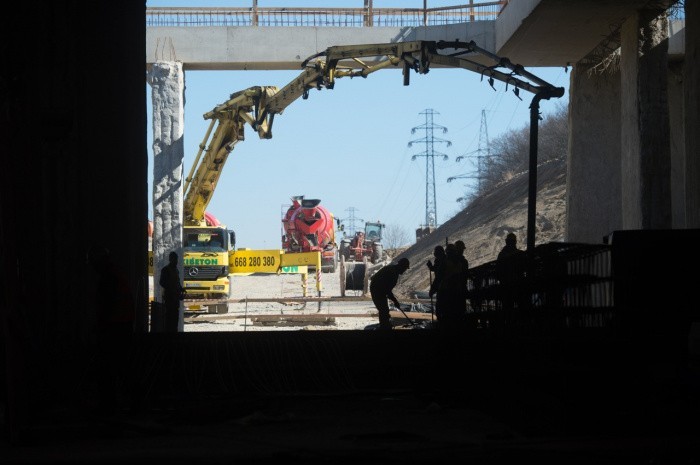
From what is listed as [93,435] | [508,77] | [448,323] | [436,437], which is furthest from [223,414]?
[508,77]

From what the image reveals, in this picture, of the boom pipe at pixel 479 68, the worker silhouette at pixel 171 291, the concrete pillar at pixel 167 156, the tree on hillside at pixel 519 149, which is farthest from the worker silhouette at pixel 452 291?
the tree on hillside at pixel 519 149

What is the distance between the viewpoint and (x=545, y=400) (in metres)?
10.8

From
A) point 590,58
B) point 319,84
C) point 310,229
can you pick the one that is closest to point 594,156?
point 590,58

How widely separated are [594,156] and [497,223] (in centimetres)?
3134

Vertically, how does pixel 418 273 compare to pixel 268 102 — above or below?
below

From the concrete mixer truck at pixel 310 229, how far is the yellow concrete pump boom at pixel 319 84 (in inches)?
895

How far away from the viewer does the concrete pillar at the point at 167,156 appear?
27062 mm

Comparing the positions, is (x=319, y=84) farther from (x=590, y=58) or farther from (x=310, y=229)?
(x=310, y=229)

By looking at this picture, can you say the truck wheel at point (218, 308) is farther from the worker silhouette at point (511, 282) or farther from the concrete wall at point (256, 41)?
the worker silhouette at point (511, 282)

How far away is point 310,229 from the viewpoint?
58.9 meters

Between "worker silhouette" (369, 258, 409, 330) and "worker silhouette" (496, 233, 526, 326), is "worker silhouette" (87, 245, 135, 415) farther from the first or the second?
"worker silhouette" (369, 258, 409, 330)

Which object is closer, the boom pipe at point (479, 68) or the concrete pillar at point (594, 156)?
the boom pipe at point (479, 68)

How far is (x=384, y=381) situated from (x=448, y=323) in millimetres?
2998

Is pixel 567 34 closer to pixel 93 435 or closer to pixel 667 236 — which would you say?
pixel 667 236
